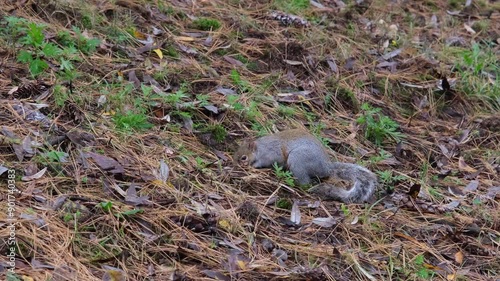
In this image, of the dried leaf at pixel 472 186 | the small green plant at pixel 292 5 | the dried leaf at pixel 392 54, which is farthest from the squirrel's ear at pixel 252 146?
the small green plant at pixel 292 5

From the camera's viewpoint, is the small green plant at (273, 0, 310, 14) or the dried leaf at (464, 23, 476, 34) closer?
the small green plant at (273, 0, 310, 14)

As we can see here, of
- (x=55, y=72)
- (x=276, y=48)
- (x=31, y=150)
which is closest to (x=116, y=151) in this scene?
(x=31, y=150)

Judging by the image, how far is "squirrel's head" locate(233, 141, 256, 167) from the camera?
14.5ft

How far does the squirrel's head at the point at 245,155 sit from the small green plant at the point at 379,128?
1018 mm

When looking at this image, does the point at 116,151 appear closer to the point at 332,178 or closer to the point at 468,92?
the point at 332,178

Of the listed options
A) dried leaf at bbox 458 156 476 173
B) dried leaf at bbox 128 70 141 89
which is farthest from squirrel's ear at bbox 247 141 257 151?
dried leaf at bbox 458 156 476 173

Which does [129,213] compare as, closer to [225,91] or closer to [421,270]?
[421,270]

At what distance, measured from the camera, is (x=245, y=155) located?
443 centimetres

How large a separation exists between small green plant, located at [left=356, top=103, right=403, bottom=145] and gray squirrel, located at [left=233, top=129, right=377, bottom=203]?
644 millimetres

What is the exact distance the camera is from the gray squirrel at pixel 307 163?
434cm

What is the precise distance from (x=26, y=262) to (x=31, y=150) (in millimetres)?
870

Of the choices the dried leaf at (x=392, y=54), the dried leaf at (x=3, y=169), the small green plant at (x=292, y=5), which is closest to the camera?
the dried leaf at (x=3, y=169)

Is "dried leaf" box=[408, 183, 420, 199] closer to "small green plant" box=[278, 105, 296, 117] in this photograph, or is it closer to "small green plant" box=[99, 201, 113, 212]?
"small green plant" box=[278, 105, 296, 117]

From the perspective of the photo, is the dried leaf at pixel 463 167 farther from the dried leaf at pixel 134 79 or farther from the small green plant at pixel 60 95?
the small green plant at pixel 60 95
